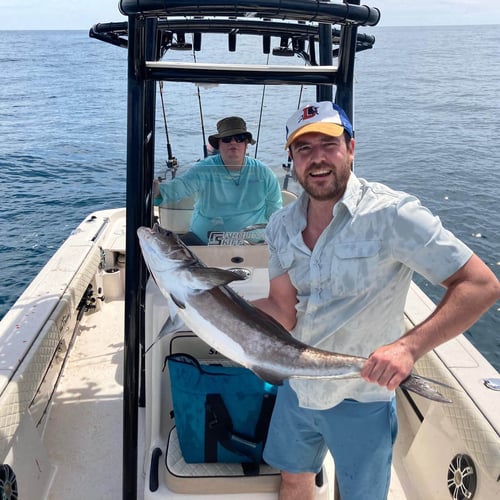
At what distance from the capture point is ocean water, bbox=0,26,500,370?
27.7ft

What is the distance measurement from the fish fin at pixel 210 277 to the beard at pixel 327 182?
0.50m

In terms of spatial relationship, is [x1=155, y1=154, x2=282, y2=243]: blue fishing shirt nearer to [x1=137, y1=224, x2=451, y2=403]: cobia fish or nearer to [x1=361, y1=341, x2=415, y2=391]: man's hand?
[x1=137, y1=224, x2=451, y2=403]: cobia fish

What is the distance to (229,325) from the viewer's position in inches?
72.3

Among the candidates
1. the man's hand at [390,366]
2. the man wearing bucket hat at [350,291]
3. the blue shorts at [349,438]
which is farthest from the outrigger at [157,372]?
the man's hand at [390,366]

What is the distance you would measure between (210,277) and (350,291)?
580mm

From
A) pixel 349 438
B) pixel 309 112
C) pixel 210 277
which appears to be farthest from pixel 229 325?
pixel 309 112

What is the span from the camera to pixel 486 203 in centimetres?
1134

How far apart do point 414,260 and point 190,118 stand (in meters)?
16.2

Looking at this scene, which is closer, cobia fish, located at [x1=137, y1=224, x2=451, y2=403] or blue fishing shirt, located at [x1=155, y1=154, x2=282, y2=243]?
cobia fish, located at [x1=137, y1=224, x2=451, y2=403]

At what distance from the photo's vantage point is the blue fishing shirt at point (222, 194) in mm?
2873

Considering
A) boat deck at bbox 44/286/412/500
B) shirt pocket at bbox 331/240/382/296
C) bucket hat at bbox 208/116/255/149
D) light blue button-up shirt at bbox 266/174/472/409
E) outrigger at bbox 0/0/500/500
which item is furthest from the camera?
bucket hat at bbox 208/116/255/149

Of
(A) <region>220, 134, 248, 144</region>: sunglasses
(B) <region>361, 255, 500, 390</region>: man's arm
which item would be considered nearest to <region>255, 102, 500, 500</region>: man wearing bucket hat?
(B) <region>361, 255, 500, 390</region>: man's arm

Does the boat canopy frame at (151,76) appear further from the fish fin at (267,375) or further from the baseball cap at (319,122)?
the fish fin at (267,375)

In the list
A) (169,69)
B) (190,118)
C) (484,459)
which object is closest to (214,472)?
(484,459)
